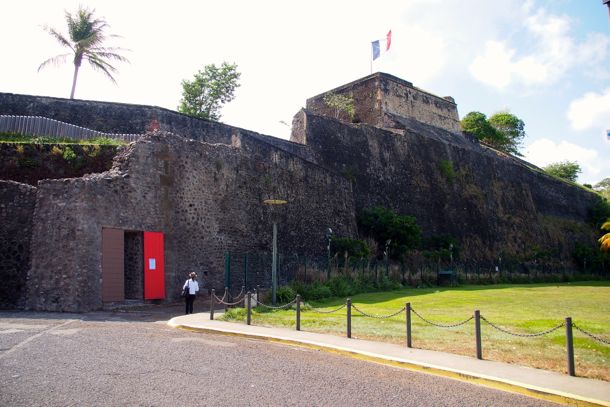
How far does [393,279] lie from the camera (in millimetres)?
25297

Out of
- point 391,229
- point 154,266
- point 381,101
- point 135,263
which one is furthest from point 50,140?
point 381,101

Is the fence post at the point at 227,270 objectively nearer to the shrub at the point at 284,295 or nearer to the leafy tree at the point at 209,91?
the shrub at the point at 284,295

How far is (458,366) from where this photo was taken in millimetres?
8289

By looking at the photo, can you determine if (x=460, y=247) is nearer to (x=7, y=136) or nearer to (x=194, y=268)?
Answer: (x=194, y=268)

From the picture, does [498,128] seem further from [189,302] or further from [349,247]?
[189,302]

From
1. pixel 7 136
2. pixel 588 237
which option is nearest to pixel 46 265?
pixel 7 136

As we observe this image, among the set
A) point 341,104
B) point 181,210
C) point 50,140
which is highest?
point 341,104

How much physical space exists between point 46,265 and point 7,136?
24.9 ft

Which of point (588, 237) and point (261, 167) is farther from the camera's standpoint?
point (588, 237)

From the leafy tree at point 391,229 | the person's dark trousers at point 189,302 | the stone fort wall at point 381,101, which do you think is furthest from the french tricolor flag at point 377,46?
the person's dark trousers at point 189,302

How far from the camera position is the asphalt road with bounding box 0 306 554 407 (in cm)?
614

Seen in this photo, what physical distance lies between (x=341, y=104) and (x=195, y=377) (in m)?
35.4

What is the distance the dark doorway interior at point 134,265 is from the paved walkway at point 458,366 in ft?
18.5

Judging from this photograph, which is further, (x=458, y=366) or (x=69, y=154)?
(x=69, y=154)
